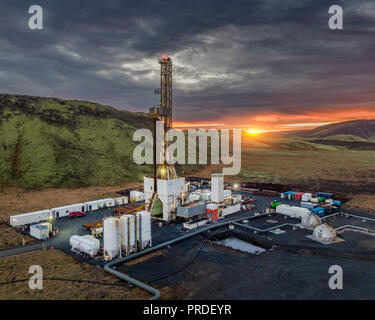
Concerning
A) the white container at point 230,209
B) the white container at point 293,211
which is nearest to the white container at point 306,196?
the white container at point 293,211

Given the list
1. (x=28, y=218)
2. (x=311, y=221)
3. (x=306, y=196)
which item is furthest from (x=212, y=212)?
(x=28, y=218)

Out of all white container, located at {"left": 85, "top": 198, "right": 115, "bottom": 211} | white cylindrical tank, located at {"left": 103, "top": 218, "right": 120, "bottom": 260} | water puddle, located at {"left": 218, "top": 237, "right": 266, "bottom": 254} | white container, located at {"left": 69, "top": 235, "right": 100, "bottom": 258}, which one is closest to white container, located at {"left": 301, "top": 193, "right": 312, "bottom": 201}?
water puddle, located at {"left": 218, "top": 237, "right": 266, "bottom": 254}

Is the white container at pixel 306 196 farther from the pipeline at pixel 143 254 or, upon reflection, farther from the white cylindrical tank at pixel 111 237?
the white cylindrical tank at pixel 111 237

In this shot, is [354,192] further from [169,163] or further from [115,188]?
[115,188]

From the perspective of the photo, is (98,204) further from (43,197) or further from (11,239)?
(43,197)

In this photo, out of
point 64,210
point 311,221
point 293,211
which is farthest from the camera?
point 64,210
